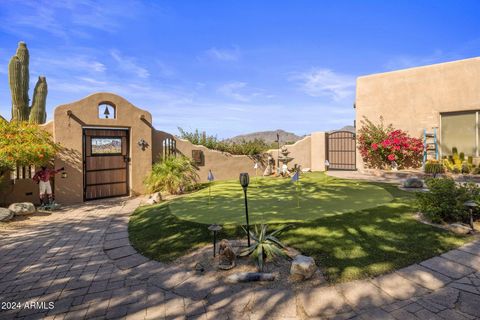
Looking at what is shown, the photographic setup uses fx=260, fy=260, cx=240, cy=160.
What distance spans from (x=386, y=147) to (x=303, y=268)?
10.3 m

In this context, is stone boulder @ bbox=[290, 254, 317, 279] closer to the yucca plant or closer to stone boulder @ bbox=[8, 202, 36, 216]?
the yucca plant

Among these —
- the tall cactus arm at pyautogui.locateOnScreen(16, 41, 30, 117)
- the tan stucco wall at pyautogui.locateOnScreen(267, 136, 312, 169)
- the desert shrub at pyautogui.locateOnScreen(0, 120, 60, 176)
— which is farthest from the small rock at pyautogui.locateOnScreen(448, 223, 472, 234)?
the tall cactus arm at pyautogui.locateOnScreen(16, 41, 30, 117)

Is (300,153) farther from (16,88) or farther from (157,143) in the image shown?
(16,88)

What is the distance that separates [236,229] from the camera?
15.6 ft

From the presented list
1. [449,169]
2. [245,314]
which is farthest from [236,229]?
[449,169]

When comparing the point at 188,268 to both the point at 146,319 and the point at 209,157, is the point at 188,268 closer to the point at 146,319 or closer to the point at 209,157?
the point at 146,319

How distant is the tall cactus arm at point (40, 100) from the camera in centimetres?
1702

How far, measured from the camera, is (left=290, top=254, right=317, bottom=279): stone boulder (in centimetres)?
314

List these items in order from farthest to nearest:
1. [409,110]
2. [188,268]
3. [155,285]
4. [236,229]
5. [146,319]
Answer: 1. [409,110]
2. [236,229]
3. [188,268]
4. [155,285]
5. [146,319]

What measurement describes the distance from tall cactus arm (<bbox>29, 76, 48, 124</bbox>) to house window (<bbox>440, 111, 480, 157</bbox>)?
22299 millimetres

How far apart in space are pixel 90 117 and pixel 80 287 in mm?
7328

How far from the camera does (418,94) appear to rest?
37.1 feet

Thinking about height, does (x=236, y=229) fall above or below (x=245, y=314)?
above

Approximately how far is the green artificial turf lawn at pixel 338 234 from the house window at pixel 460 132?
6.36 m
